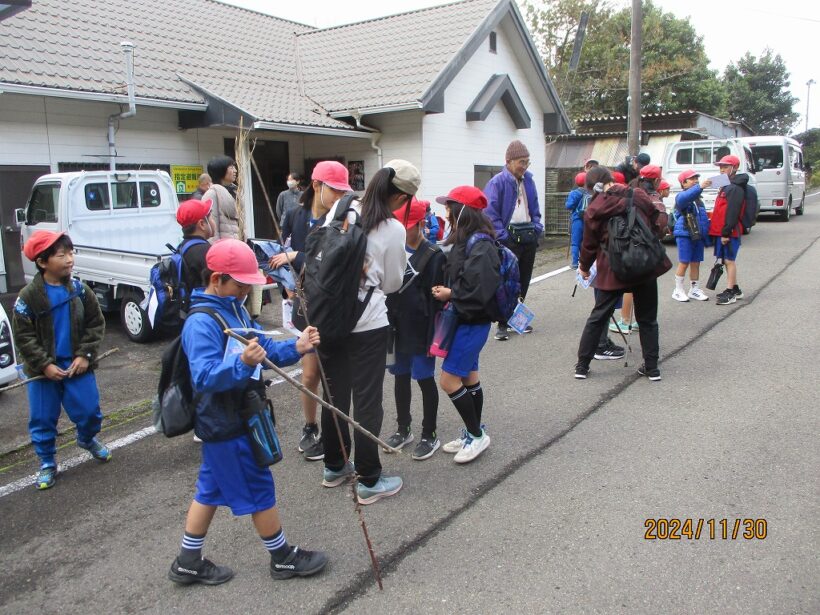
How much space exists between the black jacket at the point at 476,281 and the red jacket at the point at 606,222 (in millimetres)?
1849

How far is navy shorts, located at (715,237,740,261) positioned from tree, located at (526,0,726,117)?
18007mm

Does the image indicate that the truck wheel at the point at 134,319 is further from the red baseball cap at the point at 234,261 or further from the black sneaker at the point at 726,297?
the black sneaker at the point at 726,297

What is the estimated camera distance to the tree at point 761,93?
4797cm

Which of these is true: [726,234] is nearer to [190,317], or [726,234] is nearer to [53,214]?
[190,317]

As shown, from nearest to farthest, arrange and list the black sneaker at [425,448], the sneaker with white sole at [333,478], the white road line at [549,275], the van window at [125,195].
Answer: the sneaker with white sole at [333,478] → the black sneaker at [425,448] → the van window at [125,195] → the white road line at [549,275]

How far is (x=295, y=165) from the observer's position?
1369 centimetres

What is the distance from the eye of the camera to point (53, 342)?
13.0 ft

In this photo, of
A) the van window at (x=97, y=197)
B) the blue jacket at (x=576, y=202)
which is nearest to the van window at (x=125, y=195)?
the van window at (x=97, y=197)

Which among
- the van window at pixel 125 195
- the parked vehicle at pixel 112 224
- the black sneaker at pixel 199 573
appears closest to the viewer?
the black sneaker at pixel 199 573

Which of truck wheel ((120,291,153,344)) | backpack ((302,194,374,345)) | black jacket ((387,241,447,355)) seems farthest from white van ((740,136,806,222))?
backpack ((302,194,374,345))

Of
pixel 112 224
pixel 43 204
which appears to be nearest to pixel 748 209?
pixel 112 224

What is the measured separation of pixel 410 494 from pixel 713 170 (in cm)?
1395

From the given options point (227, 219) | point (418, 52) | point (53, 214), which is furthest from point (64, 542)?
point (418, 52)
